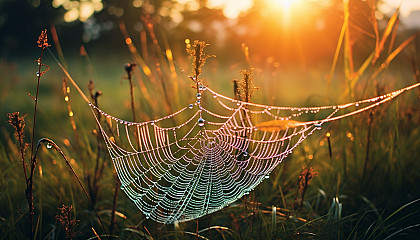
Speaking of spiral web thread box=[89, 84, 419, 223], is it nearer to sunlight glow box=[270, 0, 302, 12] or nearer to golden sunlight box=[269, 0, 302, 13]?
sunlight glow box=[270, 0, 302, 12]

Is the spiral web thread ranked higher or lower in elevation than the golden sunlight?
lower

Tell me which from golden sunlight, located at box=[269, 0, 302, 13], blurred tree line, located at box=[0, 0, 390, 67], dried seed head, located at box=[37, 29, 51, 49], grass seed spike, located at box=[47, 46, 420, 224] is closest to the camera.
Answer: dried seed head, located at box=[37, 29, 51, 49]

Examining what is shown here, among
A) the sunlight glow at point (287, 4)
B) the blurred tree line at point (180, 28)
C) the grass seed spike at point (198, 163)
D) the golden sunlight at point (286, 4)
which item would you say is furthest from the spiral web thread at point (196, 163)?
the blurred tree line at point (180, 28)

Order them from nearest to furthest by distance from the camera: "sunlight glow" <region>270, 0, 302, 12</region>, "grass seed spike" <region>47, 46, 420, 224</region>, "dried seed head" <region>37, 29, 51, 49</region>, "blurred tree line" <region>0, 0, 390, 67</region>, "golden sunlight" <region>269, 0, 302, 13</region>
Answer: "dried seed head" <region>37, 29, 51, 49</region> → "grass seed spike" <region>47, 46, 420, 224</region> → "sunlight glow" <region>270, 0, 302, 12</region> → "golden sunlight" <region>269, 0, 302, 13</region> → "blurred tree line" <region>0, 0, 390, 67</region>

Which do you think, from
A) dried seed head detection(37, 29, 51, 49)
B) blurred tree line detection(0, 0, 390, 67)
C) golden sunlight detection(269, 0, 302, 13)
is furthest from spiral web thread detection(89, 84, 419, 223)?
blurred tree line detection(0, 0, 390, 67)

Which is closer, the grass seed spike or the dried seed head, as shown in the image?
the dried seed head

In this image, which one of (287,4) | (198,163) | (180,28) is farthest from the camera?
(180,28)

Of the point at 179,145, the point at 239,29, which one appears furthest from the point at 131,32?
the point at 179,145

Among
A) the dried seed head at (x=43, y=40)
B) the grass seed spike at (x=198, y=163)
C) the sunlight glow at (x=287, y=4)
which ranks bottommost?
the grass seed spike at (x=198, y=163)

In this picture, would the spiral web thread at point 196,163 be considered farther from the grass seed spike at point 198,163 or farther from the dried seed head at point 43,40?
the dried seed head at point 43,40

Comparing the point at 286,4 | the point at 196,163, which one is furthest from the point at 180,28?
the point at 196,163

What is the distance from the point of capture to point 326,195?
317 cm

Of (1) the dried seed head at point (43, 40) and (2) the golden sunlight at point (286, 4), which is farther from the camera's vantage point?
(2) the golden sunlight at point (286, 4)

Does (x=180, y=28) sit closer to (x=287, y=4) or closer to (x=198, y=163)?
(x=287, y=4)
